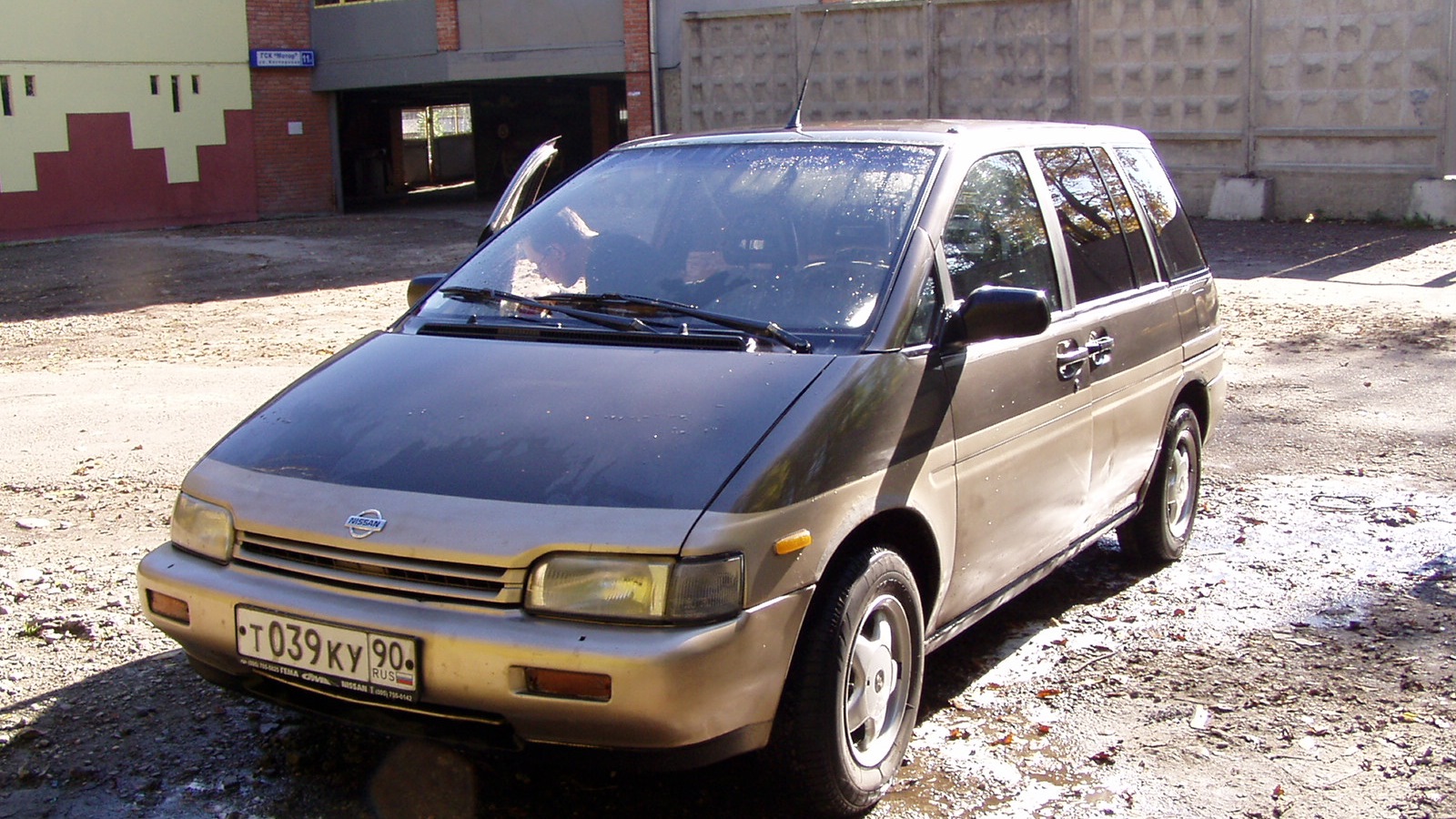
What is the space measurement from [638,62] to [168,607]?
21.0 metres

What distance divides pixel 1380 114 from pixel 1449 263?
3908 millimetres

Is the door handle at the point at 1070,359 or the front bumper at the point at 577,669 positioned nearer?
the front bumper at the point at 577,669

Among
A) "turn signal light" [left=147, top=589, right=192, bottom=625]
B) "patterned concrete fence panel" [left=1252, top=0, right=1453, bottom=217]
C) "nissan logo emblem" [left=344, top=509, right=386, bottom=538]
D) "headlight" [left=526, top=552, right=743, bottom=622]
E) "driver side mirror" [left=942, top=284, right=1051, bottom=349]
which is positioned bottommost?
"turn signal light" [left=147, top=589, right=192, bottom=625]

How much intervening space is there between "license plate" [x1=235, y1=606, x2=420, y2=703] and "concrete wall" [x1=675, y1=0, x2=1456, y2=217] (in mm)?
17530

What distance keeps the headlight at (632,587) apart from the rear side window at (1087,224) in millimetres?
2188

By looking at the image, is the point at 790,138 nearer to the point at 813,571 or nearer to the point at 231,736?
the point at 813,571

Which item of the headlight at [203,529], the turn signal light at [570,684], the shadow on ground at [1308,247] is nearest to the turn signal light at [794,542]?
the turn signal light at [570,684]

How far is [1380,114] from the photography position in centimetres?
1814

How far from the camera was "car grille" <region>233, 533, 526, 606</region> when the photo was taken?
10.2ft

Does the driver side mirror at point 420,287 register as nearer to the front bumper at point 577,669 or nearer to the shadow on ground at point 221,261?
the front bumper at point 577,669

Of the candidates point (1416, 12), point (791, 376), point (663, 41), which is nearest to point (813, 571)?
point (791, 376)

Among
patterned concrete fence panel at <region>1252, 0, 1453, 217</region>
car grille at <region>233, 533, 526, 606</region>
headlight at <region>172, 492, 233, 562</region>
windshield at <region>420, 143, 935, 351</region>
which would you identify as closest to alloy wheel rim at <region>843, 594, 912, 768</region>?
windshield at <region>420, 143, 935, 351</region>

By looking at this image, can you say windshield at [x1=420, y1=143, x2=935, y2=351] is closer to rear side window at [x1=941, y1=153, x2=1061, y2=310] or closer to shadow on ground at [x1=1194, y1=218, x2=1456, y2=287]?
rear side window at [x1=941, y1=153, x2=1061, y2=310]

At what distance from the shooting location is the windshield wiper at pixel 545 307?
3.95 meters
